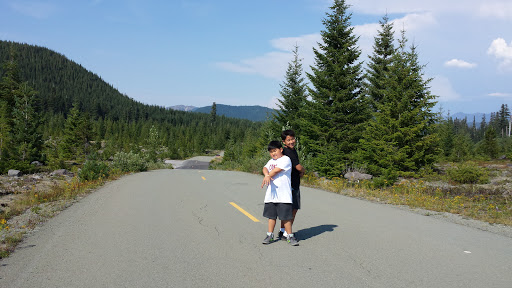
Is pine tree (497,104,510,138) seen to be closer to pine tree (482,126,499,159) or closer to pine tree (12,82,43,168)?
pine tree (482,126,499,159)

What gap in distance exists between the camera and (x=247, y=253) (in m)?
5.01

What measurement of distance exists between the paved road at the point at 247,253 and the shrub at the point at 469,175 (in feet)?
46.3

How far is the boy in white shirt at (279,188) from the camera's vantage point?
5.41m

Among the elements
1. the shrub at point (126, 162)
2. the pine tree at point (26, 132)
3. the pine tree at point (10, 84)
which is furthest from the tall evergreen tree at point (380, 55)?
the pine tree at point (10, 84)

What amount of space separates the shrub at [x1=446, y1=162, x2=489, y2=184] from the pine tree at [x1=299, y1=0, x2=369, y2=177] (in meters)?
6.36

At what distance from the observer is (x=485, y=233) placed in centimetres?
658

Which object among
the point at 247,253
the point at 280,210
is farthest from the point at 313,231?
the point at 247,253

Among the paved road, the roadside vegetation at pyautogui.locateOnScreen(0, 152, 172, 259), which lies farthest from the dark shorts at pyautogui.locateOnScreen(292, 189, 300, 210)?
the roadside vegetation at pyautogui.locateOnScreen(0, 152, 172, 259)

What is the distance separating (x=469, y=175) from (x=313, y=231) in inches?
692

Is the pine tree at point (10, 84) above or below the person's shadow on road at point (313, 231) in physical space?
above

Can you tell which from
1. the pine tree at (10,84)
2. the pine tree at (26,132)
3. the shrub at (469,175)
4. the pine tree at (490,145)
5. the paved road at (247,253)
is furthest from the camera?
the pine tree at (10,84)

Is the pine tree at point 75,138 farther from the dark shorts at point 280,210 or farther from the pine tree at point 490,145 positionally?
the pine tree at point 490,145

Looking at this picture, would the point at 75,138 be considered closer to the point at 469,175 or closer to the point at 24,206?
the point at 24,206

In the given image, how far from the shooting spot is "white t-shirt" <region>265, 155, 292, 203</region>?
541cm
